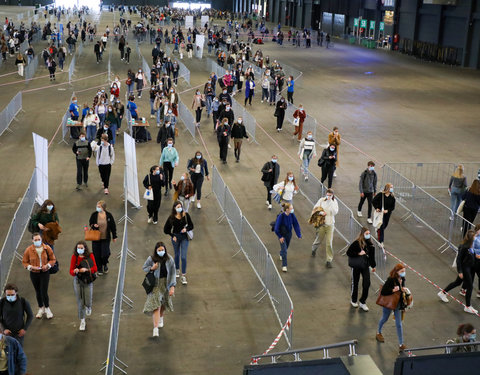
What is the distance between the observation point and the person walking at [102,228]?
1280 cm

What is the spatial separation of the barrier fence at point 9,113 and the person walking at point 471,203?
1777 centimetres

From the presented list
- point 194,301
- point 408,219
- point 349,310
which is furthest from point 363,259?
point 408,219

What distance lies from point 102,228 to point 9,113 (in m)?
16.9

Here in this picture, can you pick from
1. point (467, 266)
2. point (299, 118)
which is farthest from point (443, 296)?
point (299, 118)

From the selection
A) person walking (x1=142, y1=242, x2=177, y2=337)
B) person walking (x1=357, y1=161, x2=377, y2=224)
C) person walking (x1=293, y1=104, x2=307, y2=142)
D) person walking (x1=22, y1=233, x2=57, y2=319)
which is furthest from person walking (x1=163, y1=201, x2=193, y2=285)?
person walking (x1=293, y1=104, x2=307, y2=142)

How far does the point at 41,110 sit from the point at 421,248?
21.0 metres

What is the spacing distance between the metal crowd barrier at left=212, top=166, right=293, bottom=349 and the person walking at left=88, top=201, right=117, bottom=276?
2886 mm

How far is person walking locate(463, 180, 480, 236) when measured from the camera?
15352 mm

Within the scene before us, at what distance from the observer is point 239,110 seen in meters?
29.4

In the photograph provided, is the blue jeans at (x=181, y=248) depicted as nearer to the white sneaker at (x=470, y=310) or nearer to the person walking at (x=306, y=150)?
the white sneaker at (x=470, y=310)

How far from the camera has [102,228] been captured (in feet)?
42.1

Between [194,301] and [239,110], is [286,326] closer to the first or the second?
[194,301]

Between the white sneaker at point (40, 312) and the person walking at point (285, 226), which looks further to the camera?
the person walking at point (285, 226)

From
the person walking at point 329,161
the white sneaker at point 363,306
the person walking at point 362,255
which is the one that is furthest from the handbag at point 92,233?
the person walking at point 329,161
